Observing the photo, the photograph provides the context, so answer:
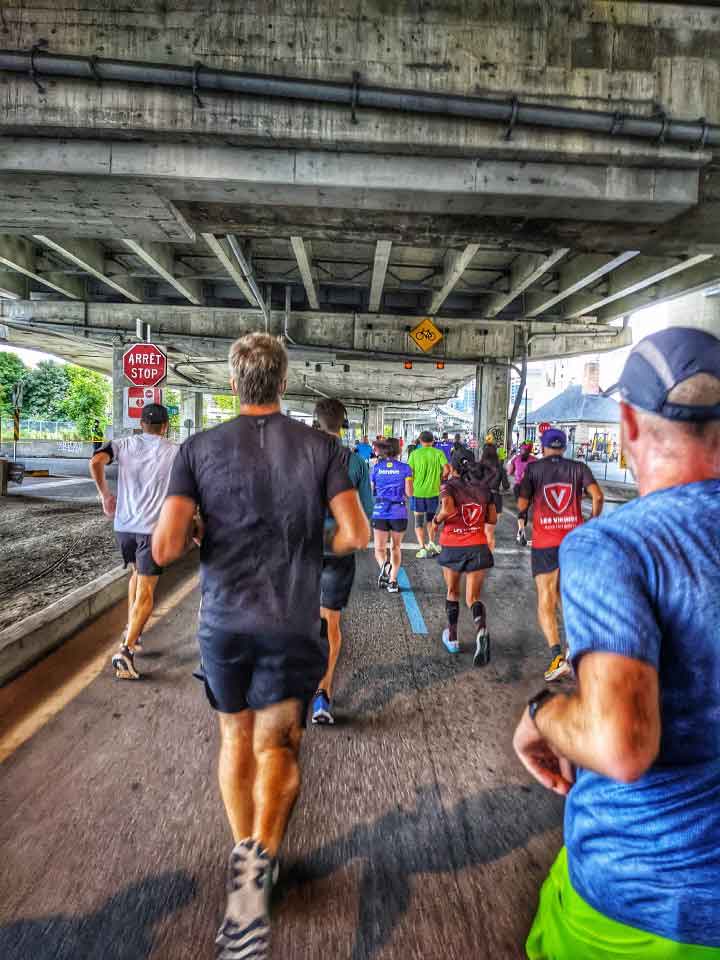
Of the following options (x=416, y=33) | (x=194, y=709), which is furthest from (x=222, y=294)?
(x=194, y=709)

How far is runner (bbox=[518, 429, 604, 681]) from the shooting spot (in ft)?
16.1

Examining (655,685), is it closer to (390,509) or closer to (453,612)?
(453,612)

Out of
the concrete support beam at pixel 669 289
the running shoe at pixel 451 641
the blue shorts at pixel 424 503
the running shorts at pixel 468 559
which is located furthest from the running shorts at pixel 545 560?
the concrete support beam at pixel 669 289

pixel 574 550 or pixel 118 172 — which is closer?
pixel 574 550

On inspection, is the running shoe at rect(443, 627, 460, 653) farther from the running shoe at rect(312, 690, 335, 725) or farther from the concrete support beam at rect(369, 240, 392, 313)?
the concrete support beam at rect(369, 240, 392, 313)

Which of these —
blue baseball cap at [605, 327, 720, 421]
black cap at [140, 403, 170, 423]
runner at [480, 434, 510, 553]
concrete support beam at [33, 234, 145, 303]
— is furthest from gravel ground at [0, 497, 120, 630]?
concrete support beam at [33, 234, 145, 303]

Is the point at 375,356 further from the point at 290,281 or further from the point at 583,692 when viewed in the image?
the point at 583,692

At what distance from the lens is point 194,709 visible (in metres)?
3.77

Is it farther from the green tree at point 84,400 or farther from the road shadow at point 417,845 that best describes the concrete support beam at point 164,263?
the green tree at point 84,400

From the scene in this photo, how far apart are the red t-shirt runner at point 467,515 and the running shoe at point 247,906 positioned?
3386 millimetres

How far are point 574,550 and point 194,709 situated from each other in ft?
11.3

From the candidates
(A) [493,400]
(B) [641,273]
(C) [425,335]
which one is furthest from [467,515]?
(A) [493,400]

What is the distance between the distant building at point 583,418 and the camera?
126 feet

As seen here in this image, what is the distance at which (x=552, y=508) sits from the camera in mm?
4934
